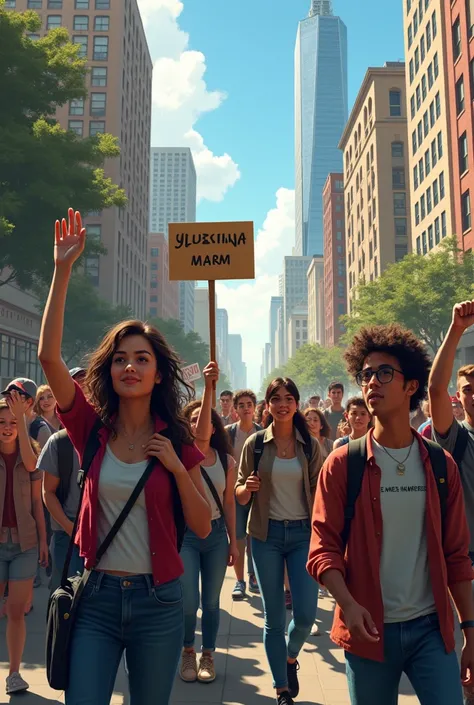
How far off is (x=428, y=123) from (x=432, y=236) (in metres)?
7.71

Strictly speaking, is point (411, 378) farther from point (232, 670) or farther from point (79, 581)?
point (232, 670)

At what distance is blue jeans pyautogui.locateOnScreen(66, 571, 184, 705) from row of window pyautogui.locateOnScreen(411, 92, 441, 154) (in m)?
42.3

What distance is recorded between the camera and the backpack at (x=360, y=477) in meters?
2.45

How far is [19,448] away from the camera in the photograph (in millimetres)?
4918

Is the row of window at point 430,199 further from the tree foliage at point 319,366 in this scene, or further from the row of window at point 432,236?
the tree foliage at point 319,366

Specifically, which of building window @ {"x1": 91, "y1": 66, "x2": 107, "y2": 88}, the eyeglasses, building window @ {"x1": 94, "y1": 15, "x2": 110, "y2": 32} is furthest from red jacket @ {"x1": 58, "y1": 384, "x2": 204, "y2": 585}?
building window @ {"x1": 94, "y1": 15, "x2": 110, "y2": 32}

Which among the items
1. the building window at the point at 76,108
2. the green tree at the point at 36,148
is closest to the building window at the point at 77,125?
the building window at the point at 76,108

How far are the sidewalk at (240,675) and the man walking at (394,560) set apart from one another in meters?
2.15

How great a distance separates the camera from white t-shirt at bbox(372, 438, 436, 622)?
7.79 ft

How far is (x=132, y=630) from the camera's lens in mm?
2457

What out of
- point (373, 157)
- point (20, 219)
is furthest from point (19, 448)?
point (373, 157)

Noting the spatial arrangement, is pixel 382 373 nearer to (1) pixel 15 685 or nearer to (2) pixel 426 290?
(1) pixel 15 685

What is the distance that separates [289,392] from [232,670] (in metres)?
2.19

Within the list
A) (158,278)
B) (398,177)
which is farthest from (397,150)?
(158,278)
